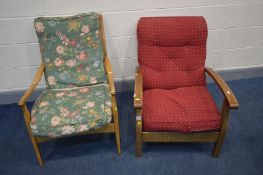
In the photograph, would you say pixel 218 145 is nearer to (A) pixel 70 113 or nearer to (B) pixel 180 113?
(B) pixel 180 113

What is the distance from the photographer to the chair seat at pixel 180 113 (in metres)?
1.60

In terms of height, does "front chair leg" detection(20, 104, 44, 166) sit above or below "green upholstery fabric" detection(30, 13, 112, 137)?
below

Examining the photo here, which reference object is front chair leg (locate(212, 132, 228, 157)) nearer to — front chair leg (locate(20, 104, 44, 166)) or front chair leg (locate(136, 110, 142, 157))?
front chair leg (locate(136, 110, 142, 157))

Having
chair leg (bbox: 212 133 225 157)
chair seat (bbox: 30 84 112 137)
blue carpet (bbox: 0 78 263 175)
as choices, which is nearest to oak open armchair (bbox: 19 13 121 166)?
chair seat (bbox: 30 84 112 137)

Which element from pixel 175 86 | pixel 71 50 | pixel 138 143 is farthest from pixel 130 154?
pixel 71 50

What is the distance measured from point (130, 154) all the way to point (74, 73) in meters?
0.80

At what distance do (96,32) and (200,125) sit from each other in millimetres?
1073

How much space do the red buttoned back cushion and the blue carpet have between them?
50 cm

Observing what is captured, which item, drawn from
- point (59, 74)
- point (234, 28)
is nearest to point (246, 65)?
point (234, 28)

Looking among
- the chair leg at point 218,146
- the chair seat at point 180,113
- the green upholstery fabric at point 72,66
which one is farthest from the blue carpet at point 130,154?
the green upholstery fabric at point 72,66

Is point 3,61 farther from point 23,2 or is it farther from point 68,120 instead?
point 68,120

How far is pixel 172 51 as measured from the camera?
194 cm

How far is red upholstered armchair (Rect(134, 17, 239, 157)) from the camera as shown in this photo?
1.61 m

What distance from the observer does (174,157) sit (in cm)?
181
